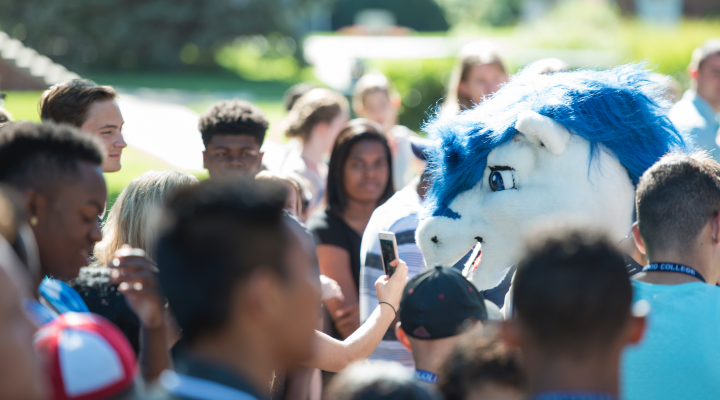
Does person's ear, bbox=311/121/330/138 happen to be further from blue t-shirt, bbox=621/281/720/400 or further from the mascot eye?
blue t-shirt, bbox=621/281/720/400

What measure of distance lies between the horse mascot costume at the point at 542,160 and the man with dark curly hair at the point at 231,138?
1691 millimetres

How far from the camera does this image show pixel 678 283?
2.20 meters

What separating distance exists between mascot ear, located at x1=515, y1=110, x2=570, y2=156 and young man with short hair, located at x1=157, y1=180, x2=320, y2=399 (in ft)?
4.69

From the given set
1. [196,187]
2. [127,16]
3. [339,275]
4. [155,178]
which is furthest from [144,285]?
[127,16]

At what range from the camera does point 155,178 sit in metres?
2.99

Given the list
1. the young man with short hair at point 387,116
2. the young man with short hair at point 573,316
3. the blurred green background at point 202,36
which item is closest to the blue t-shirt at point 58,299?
the young man with short hair at point 573,316

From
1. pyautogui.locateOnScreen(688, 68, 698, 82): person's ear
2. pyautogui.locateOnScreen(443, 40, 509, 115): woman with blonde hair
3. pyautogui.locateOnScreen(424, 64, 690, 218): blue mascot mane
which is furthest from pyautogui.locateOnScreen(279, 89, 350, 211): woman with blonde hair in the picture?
pyautogui.locateOnScreen(688, 68, 698, 82): person's ear

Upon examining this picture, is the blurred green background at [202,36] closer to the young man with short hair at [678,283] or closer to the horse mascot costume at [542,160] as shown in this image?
the horse mascot costume at [542,160]

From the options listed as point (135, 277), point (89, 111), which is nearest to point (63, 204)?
point (135, 277)

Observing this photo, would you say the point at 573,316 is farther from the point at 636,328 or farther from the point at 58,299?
the point at 58,299

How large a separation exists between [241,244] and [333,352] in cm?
151

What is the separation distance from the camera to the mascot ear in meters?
2.66

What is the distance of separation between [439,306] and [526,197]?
769mm

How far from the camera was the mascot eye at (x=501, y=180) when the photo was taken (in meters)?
2.80
